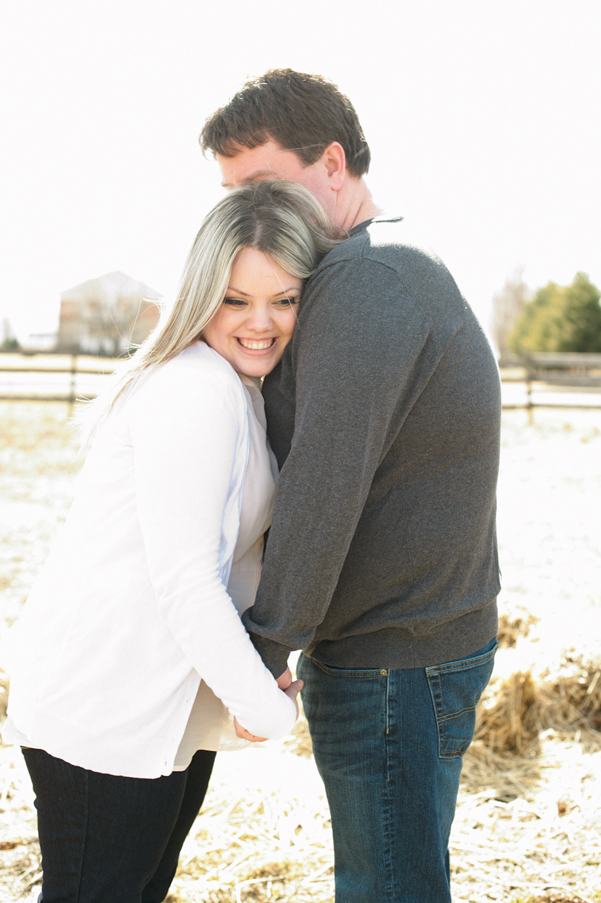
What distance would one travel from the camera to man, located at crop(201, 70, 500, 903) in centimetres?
134

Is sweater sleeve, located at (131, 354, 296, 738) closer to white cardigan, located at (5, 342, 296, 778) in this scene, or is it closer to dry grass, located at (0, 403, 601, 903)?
white cardigan, located at (5, 342, 296, 778)

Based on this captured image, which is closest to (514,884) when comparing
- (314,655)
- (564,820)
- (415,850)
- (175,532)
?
(564,820)

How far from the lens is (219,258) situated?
151 cm

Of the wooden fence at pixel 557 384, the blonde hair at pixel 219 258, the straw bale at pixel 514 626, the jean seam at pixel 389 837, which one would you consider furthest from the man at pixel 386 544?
the wooden fence at pixel 557 384

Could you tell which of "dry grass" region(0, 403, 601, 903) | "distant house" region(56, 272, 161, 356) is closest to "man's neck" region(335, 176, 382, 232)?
"dry grass" region(0, 403, 601, 903)

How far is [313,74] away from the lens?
1778mm

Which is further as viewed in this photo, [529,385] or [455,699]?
[529,385]

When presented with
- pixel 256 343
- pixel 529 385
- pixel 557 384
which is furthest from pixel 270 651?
pixel 557 384

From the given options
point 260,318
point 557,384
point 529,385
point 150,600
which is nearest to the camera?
point 150,600

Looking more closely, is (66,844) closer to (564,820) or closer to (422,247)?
(422,247)

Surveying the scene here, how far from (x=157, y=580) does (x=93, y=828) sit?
53cm

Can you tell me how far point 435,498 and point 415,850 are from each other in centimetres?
71

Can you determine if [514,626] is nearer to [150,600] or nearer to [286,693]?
[286,693]

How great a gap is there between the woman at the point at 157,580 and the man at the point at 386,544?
0.34 ft
